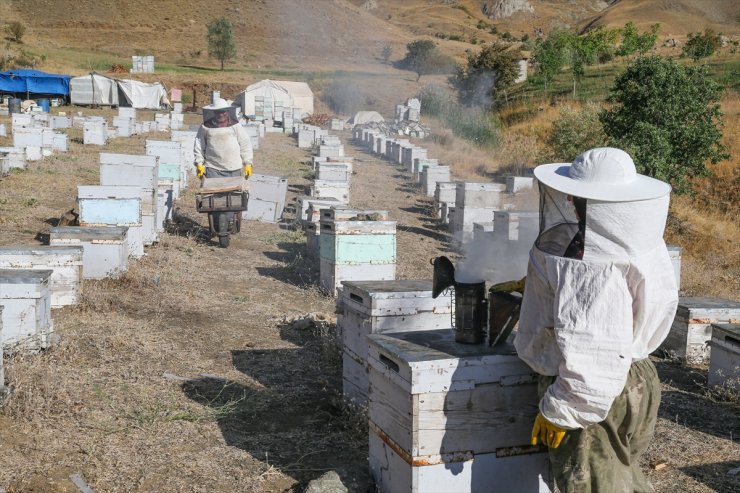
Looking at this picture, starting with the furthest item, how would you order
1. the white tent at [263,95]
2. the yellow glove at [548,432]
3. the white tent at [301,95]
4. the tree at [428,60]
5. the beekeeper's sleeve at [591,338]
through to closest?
1. the tree at [428,60]
2. the white tent at [301,95]
3. the white tent at [263,95]
4. the yellow glove at [548,432]
5. the beekeeper's sleeve at [591,338]

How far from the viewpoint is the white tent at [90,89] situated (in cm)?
3800

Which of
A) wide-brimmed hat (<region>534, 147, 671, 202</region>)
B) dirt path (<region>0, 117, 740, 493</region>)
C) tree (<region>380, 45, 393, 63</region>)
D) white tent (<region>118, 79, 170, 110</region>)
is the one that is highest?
tree (<region>380, 45, 393, 63</region>)

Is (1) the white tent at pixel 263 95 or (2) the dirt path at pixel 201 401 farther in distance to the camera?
(1) the white tent at pixel 263 95

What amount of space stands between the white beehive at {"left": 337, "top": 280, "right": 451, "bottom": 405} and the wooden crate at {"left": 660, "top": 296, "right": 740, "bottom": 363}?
264 centimetres

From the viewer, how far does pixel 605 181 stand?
114 inches

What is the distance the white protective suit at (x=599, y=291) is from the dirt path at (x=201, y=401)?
1.34 meters

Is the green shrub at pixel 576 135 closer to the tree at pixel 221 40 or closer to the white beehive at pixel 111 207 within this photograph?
the white beehive at pixel 111 207

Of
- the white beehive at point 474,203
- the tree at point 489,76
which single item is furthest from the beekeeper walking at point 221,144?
the tree at point 489,76

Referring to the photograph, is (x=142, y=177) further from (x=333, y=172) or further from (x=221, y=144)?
(x=333, y=172)

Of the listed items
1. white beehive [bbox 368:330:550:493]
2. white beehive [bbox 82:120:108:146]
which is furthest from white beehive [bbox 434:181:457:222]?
white beehive [bbox 82:120:108:146]

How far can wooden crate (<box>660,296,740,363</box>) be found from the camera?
6090 mm

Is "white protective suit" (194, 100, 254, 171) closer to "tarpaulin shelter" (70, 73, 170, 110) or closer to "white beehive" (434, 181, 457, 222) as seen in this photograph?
"white beehive" (434, 181, 457, 222)

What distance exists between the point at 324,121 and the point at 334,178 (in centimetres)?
2683

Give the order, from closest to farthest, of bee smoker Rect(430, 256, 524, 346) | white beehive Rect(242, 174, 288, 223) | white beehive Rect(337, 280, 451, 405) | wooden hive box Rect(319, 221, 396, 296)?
bee smoker Rect(430, 256, 524, 346) < white beehive Rect(337, 280, 451, 405) < wooden hive box Rect(319, 221, 396, 296) < white beehive Rect(242, 174, 288, 223)
